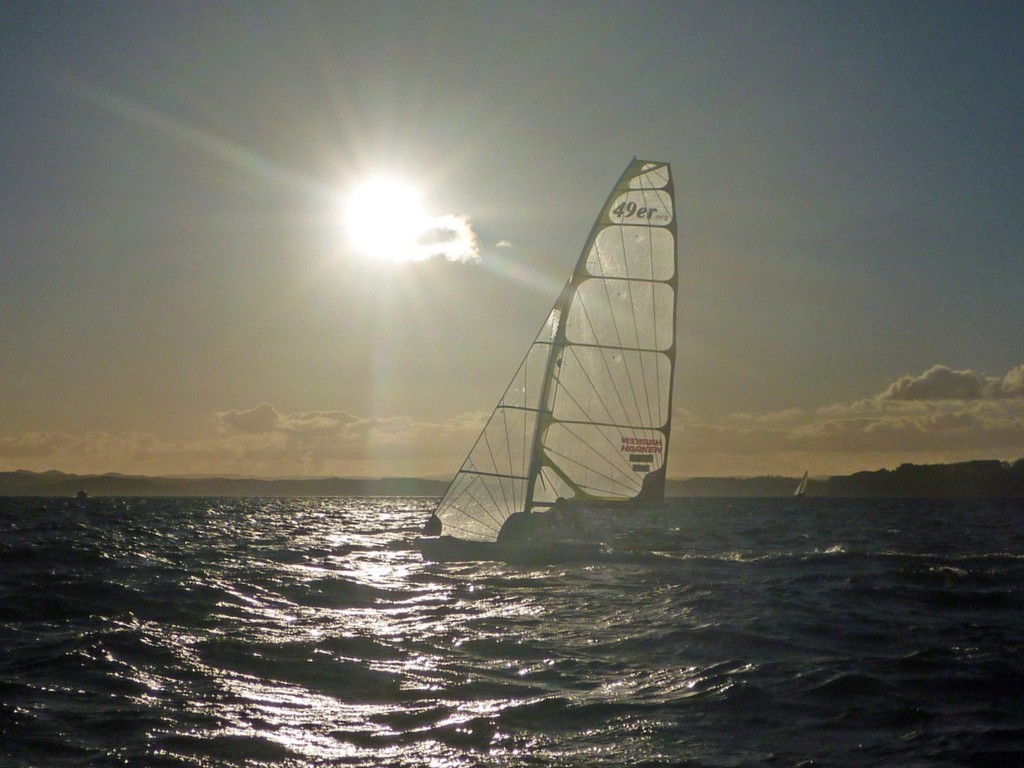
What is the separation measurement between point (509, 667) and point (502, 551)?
14.5 meters

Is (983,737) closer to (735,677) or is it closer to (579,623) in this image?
(735,677)

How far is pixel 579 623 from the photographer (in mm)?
15016

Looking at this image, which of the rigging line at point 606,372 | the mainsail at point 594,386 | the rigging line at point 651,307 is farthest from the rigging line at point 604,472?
the rigging line at point 651,307

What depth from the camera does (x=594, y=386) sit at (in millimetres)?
28203

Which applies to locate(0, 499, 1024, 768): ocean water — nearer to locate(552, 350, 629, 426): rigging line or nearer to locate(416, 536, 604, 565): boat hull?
locate(416, 536, 604, 565): boat hull

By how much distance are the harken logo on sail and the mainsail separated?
0.04 m

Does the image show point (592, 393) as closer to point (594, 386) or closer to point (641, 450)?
point (594, 386)

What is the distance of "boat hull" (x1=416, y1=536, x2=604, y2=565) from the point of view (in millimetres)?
25856

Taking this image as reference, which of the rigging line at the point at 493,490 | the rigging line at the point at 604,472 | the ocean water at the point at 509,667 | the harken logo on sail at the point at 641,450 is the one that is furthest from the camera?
the harken logo on sail at the point at 641,450

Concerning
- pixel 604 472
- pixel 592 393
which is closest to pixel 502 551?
pixel 604 472

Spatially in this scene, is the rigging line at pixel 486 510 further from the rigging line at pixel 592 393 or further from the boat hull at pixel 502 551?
the rigging line at pixel 592 393

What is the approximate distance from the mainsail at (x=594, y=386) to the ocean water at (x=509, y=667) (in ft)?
17.2

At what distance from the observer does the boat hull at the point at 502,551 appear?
1018 inches

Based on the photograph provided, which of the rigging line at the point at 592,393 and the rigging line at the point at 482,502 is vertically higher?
the rigging line at the point at 592,393
